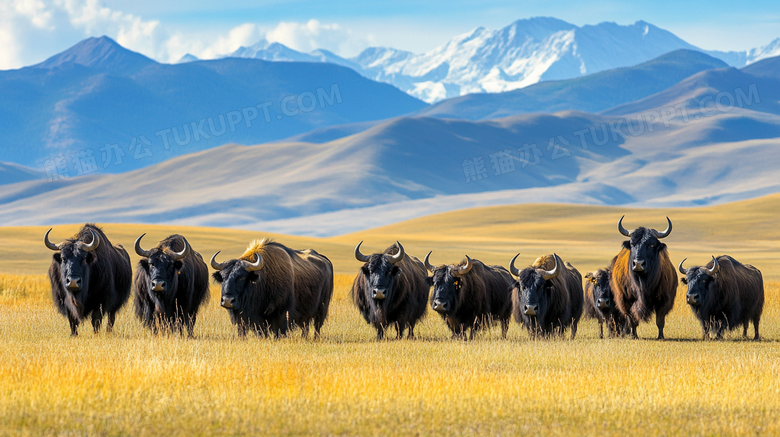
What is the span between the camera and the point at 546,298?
16266 mm

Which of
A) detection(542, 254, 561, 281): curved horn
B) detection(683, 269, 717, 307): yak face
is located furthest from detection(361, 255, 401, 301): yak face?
detection(683, 269, 717, 307): yak face

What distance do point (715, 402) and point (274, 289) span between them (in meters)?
8.21

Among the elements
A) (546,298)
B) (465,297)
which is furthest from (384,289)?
(546,298)

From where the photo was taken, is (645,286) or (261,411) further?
(645,286)

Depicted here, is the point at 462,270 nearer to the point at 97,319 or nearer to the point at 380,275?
the point at 380,275

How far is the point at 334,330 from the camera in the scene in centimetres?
1783

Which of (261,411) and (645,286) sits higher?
(645,286)

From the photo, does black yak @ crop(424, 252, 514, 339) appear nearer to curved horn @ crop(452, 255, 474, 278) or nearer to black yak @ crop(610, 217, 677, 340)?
curved horn @ crop(452, 255, 474, 278)

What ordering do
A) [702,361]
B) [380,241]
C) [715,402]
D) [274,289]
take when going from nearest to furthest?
[715,402]
[702,361]
[274,289]
[380,241]

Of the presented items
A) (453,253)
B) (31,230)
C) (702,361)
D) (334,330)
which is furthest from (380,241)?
(702,361)

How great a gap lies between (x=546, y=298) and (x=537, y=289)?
352 mm

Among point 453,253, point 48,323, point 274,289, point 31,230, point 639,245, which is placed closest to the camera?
point 274,289

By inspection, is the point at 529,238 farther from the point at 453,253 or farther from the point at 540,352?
the point at 540,352

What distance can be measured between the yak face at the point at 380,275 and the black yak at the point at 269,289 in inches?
46.2
